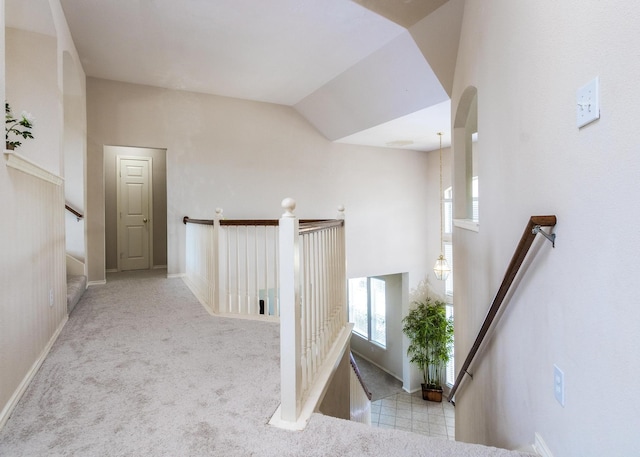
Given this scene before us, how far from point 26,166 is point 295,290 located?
1.77 m

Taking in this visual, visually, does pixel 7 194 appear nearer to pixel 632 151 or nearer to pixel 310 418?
pixel 310 418

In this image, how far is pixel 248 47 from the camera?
13.3 ft

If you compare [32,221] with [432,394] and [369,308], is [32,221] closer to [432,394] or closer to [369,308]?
[432,394]

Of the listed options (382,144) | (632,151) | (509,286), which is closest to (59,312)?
(509,286)

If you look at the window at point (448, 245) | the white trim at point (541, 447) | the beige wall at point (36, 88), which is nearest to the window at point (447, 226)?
the window at point (448, 245)

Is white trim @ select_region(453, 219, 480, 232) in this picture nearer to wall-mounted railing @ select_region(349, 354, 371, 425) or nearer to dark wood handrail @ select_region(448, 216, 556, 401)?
dark wood handrail @ select_region(448, 216, 556, 401)

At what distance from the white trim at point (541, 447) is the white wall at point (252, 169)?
4845 mm

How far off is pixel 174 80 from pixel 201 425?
4.76 metres

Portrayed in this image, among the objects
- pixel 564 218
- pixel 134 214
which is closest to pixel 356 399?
pixel 564 218

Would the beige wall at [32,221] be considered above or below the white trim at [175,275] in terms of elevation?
above

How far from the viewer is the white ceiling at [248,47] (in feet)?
11.0

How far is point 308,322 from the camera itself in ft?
6.98

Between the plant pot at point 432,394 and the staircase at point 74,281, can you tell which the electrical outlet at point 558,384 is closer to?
the staircase at point 74,281

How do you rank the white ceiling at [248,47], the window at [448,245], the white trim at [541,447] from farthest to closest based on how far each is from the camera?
the window at [448,245], the white ceiling at [248,47], the white trim at [541,447]
